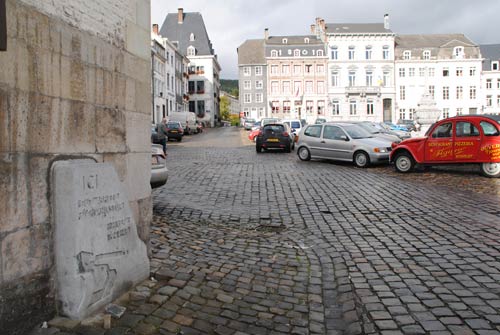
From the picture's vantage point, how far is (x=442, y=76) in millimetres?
76875

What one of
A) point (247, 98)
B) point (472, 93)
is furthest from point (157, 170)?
point (472, 93)

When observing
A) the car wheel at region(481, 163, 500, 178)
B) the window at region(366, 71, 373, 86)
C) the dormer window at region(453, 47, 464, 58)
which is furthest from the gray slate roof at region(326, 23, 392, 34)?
the car wheel at region(481, 163, 500, 178)

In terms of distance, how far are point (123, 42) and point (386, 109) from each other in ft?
252

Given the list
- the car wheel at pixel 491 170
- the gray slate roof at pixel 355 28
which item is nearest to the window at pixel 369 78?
the gray slate roof at pixel 355 28

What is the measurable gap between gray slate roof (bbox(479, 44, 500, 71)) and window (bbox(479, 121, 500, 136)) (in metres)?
78.5

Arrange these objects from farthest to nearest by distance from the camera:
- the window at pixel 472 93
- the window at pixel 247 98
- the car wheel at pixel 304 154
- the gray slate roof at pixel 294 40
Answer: the window at pixel 247 98
the gray slate roof at pixel 294 40
the window at pixel 472 93
the car wheel at pixel 304 154

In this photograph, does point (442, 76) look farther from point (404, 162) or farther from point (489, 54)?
point (404, 162)

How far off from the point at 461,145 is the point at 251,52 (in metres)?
75.6

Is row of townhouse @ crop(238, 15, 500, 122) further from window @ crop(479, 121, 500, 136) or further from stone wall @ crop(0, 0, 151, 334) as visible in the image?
stone wall @ crop(0, 0, 151, 334)

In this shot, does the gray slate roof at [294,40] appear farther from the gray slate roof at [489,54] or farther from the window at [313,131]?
the window at [313,131]

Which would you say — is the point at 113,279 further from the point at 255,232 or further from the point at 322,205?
the point at 322,205

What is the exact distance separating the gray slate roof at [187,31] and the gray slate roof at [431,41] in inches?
1360

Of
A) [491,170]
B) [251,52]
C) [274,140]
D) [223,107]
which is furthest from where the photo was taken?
[223,107]

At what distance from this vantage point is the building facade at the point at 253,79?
84.0 m
